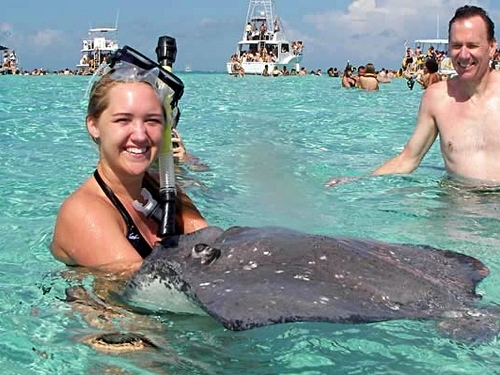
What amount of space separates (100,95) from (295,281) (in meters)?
1.55

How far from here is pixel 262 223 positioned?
614cm

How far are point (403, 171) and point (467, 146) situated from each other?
0.77 m

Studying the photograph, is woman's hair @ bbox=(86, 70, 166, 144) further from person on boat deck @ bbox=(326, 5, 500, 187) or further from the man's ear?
person on boat deck @ bbox=(326, 5, 500, 187)

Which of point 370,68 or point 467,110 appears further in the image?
point 370,68

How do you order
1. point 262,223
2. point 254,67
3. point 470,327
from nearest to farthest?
point 470,327
point 262,223
point 254,67

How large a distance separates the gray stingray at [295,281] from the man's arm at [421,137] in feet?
12.6

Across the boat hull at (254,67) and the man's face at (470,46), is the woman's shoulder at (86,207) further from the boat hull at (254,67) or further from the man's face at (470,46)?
the boat hull at (254,67)

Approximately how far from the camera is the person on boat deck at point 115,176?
3.44m

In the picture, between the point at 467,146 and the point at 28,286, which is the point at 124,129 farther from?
the point at 467,146

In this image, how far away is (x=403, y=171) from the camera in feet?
23.8

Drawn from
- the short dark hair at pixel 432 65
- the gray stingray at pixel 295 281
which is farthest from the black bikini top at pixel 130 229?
the short dark hair at pixel 432 65

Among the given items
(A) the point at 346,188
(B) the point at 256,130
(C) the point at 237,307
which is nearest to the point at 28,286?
(C) the point at 237,307

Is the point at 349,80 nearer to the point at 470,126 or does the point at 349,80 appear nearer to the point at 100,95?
the point at 470,126

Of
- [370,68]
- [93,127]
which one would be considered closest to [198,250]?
[93,127]
